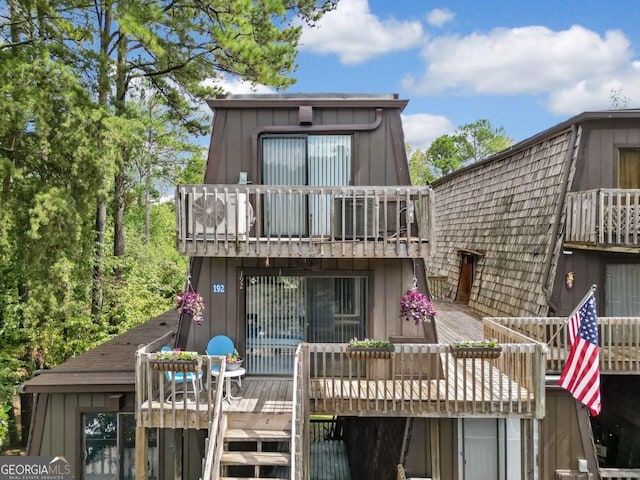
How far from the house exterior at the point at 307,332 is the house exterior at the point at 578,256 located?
1930mm

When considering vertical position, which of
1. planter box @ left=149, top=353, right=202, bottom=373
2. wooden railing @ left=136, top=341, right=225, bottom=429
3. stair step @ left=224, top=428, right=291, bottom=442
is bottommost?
stair step @ left=224, top=428, right=291, bottom=442

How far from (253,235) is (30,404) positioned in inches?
485

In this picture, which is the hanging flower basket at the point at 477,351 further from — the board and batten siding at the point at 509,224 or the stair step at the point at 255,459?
the board and batten siding at the point at 509,224

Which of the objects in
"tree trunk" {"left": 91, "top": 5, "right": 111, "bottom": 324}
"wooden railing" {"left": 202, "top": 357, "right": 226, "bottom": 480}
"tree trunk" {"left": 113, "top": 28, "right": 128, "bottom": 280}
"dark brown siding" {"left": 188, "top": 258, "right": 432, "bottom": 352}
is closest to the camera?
"wooden railing" {"left": 202, "top": 357, "right": 226, "bottom": 480}

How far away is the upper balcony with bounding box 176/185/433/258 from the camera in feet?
25.7

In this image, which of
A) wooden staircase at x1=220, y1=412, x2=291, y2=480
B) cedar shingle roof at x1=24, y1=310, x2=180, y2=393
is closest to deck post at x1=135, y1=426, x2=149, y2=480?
cedar shingle roof at x1=24, y1=310, x2=180, y2=393

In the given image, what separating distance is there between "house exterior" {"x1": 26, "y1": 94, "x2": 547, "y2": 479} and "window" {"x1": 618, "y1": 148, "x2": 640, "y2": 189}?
185 inches

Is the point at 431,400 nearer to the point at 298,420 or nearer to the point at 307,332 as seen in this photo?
the point at 298,420

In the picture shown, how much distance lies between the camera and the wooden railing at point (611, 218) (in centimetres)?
895

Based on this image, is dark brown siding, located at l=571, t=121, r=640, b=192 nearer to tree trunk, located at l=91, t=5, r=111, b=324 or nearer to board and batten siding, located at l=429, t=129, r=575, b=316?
board and batten siding, located at l=429, t=129, r=575, b=316

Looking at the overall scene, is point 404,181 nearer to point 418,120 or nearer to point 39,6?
point 39,6

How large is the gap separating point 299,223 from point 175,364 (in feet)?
10.5

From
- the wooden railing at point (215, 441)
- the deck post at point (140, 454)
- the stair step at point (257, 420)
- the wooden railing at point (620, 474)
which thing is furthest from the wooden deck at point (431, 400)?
the wooden railing at point (620, 474)

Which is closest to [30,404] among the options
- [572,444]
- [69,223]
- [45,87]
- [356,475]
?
[69,223]
